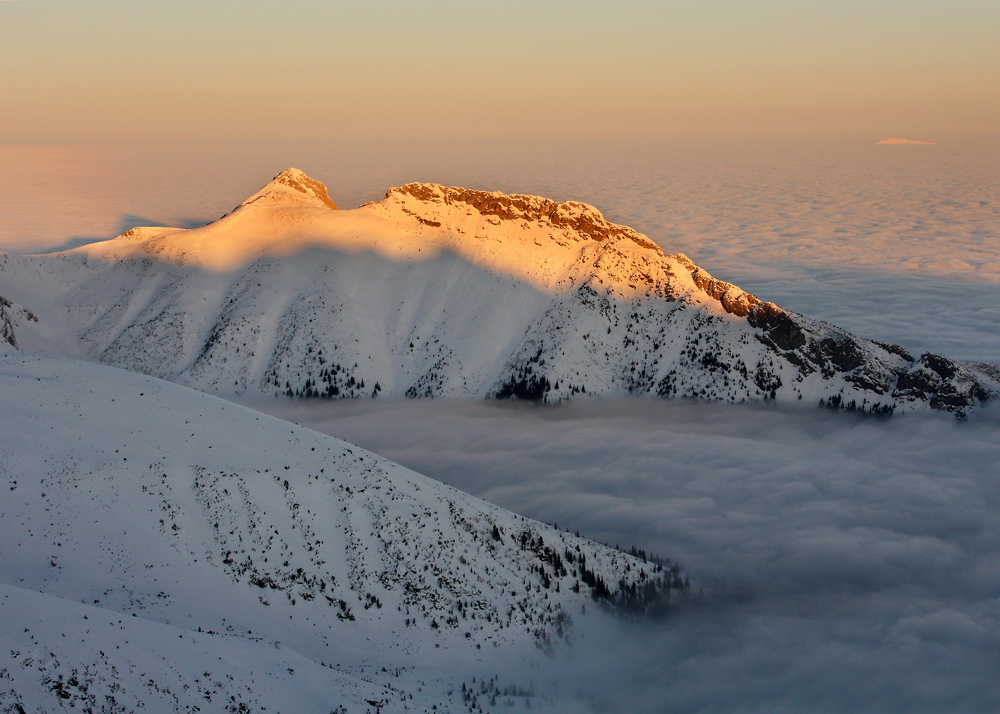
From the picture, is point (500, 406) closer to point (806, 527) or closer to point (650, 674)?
point (806, 527)

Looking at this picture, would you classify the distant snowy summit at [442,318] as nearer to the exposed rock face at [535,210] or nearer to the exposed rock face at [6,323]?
the exposed rock face at [535,210]

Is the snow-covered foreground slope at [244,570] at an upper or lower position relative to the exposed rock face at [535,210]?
lower

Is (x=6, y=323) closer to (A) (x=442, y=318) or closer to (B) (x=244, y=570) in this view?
(A) (x=442, y=318)

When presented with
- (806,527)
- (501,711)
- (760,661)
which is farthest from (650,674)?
(806,527)

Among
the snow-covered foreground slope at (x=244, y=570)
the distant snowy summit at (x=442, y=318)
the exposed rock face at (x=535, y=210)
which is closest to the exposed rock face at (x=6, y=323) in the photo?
the distant snowy summit at (x=442, y=318)

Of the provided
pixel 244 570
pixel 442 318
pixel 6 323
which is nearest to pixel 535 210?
pixel 442 318

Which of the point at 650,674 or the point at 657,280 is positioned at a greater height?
the point at 657,280
